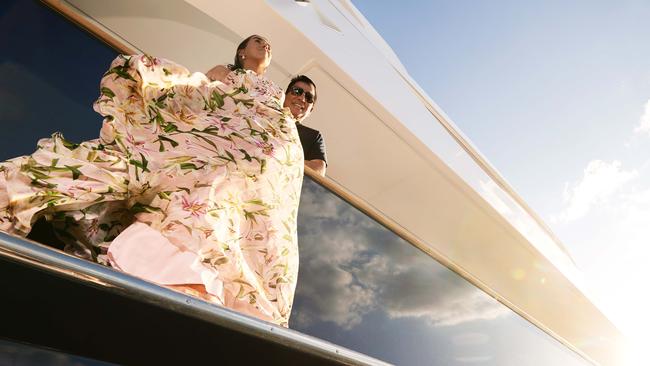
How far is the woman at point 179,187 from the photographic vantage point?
49 cm

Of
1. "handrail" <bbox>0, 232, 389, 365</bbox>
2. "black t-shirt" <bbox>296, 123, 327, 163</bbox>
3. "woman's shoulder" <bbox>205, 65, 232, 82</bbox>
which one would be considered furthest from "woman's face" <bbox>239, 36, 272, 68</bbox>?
"handrail" <bbox>0, 232, 389, 365</bbox>

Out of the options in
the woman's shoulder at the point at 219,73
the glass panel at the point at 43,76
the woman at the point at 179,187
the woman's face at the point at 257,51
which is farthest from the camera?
the woman's face at the point at 257,51

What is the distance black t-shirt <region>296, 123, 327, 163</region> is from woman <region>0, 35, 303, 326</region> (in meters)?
0.34

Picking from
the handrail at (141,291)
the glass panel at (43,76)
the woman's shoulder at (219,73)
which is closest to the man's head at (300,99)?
the woman's shoulder at (219,73)

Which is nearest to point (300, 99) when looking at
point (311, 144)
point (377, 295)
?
point (311, 144)

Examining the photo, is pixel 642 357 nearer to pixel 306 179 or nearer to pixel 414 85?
pixel 414 85

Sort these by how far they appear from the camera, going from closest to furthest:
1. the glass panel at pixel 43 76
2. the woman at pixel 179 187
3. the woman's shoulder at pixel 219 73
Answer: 1. the woman at pixel 179 187
2. the glass panel at pixel 43 76
3. the woman's shoulder at pixel 219 73

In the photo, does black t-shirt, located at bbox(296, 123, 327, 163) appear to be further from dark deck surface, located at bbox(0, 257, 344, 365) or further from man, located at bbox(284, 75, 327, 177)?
dark deck surface, located at bbox(0, 257, 344, 365)

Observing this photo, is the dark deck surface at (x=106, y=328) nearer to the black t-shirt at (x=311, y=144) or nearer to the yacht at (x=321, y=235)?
the yacht at (x=321, y=235)

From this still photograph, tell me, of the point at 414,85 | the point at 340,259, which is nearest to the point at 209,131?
the point at 340,259

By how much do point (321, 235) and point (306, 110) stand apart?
33 centimetres

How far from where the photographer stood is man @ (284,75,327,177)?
111 cm

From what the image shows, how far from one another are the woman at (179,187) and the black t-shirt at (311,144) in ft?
1.11

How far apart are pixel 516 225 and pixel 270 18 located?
177 centimetres
